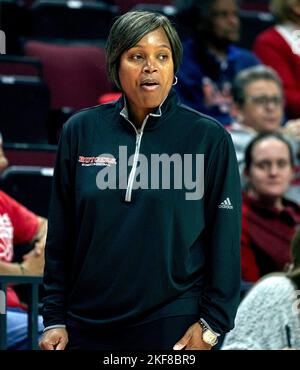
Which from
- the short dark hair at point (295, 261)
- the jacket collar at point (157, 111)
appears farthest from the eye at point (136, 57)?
the short dark hair at point (295, 261)

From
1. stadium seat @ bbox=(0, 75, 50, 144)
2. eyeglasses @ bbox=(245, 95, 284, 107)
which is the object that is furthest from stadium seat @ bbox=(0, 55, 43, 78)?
eyeglasses @ bbox=(245, 95, 284, 107)

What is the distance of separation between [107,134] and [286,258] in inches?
68.8

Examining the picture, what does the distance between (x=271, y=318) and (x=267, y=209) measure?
47.6 inches

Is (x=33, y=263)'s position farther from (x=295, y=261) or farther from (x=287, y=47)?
(x=287, y=47)

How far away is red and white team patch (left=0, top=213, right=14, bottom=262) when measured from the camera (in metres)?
3.46

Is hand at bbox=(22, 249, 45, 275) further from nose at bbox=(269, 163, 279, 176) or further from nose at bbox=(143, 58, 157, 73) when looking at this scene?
nose at bbox=(143, 58, 157, 73)

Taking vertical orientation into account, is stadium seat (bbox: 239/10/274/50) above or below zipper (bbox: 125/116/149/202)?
above

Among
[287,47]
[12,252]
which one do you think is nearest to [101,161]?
[12,252]

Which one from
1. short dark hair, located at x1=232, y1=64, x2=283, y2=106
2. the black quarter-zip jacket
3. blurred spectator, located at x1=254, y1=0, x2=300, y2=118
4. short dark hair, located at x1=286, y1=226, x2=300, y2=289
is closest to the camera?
the black quarter-zip jacket

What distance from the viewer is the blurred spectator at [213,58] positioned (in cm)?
503

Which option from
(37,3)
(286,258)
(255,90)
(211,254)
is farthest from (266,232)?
(37,3)

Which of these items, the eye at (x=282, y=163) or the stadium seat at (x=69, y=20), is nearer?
Answer: the eye at (x=282, y=163)

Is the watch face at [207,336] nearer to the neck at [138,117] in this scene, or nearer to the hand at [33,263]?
the neck at [138,117]
